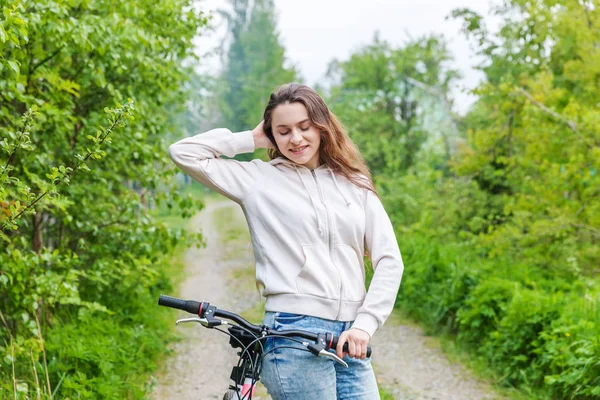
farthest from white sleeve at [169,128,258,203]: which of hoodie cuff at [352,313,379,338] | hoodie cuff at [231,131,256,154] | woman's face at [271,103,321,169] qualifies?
hoodie cuff at [352,313,379,338]

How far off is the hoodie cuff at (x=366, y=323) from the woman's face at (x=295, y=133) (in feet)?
2.11

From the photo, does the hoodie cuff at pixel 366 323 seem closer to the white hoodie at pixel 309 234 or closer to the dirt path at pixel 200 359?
the white hoodie at pixel 309 234

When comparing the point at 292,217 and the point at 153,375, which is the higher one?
the point at 292,217

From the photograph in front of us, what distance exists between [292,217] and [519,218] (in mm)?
6277

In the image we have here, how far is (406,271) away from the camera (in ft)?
30.8

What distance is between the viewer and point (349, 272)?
8.02ft

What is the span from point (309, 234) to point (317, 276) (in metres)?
0.16

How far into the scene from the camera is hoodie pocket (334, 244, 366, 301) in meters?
2.41

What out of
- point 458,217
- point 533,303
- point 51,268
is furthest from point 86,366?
point 458,217

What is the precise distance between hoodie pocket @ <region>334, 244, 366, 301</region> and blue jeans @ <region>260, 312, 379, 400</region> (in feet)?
0.36

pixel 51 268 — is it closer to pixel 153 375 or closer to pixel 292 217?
pixel 153 375

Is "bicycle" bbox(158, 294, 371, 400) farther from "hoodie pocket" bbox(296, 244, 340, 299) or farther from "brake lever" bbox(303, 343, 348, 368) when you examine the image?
"hoodie pocket" bbox(296, 244, 340, 299)

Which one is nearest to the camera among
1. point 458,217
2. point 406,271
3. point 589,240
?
point 589,240

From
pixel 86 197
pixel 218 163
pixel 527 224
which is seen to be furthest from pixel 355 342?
pixel 527 224
